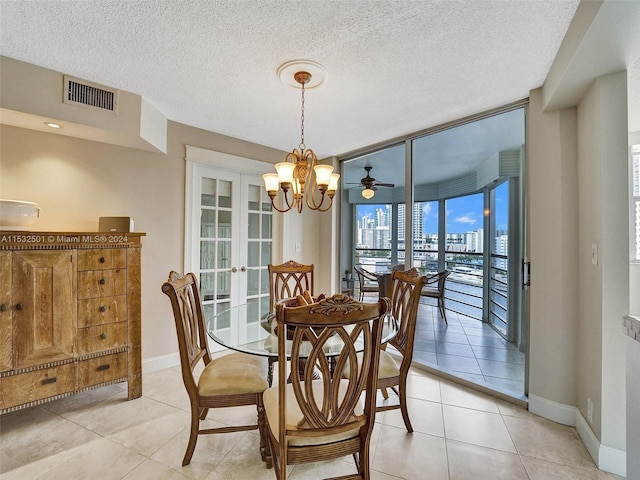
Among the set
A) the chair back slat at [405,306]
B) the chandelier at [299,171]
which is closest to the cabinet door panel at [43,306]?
the chandelier at [299,171]

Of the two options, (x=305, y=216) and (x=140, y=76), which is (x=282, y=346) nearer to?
(x=140, y=76)

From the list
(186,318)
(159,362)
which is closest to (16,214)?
(186,318)

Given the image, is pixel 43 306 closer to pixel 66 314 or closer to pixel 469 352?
pixel 66 314

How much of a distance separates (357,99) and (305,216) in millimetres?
1988

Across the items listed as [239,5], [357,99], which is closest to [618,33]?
[357,99]

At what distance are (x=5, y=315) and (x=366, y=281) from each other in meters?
3.82

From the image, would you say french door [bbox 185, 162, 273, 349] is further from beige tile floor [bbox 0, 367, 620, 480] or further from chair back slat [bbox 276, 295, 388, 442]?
chair back slat [bbox 276, 295, 388, 442]

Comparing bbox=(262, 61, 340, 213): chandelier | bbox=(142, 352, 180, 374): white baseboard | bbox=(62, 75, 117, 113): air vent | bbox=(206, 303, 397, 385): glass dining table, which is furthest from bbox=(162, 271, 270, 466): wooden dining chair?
bbox=(62, 75, 117, 113): air vent

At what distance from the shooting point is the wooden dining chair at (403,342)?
198 cm

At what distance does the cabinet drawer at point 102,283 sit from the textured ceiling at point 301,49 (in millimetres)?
1490

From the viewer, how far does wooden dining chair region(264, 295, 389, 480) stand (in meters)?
1.22

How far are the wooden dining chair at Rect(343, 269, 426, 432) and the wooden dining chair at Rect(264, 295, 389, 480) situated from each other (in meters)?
0.59

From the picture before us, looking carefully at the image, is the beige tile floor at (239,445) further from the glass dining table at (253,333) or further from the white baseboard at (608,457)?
the glass dining table at (253,333)

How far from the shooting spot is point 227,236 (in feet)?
11.7
